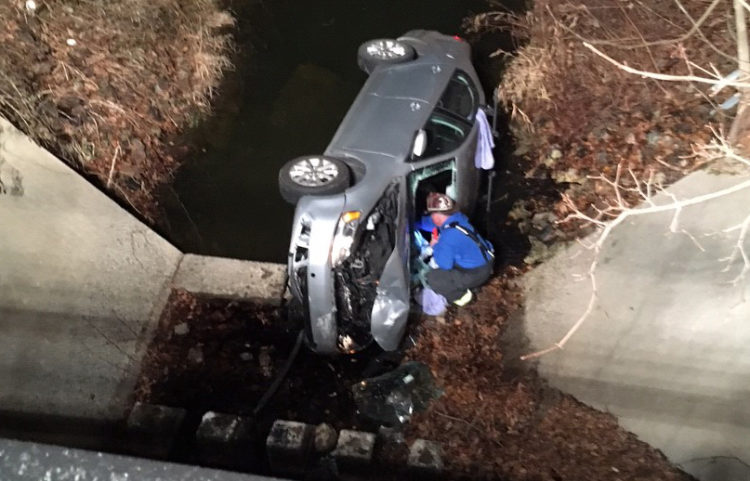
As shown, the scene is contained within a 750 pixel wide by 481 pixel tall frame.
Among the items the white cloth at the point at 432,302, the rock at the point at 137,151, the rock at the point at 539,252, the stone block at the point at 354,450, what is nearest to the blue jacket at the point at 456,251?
the white cloth at the point at 432,302

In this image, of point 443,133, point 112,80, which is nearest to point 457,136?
point 443,133

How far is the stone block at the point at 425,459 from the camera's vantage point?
4535 millimetres

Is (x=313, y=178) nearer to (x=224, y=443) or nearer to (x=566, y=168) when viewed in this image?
(x=224, y=443)

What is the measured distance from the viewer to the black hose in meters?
5.32

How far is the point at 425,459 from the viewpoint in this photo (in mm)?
4621

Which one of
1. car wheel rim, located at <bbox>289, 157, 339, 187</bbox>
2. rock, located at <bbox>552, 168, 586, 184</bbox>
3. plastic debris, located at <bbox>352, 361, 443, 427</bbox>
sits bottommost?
plastic debris, located at <bbox>352, 361, 443, 427</bbox>

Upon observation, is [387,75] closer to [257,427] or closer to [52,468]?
[257,427]

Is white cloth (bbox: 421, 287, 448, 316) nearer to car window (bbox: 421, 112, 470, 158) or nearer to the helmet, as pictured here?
the helmet

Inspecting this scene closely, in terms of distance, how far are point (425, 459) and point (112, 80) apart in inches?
258

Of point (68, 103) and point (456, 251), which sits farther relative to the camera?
point (68, 103)

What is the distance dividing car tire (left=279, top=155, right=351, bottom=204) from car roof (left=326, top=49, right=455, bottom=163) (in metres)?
0.42

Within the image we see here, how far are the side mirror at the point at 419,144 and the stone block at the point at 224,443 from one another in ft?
9.41

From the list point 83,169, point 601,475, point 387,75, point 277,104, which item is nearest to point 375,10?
point 277,104

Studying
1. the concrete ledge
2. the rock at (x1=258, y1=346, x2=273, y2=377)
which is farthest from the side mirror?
the rock at (x1=258, y1=346, x2=273, y2=377)
